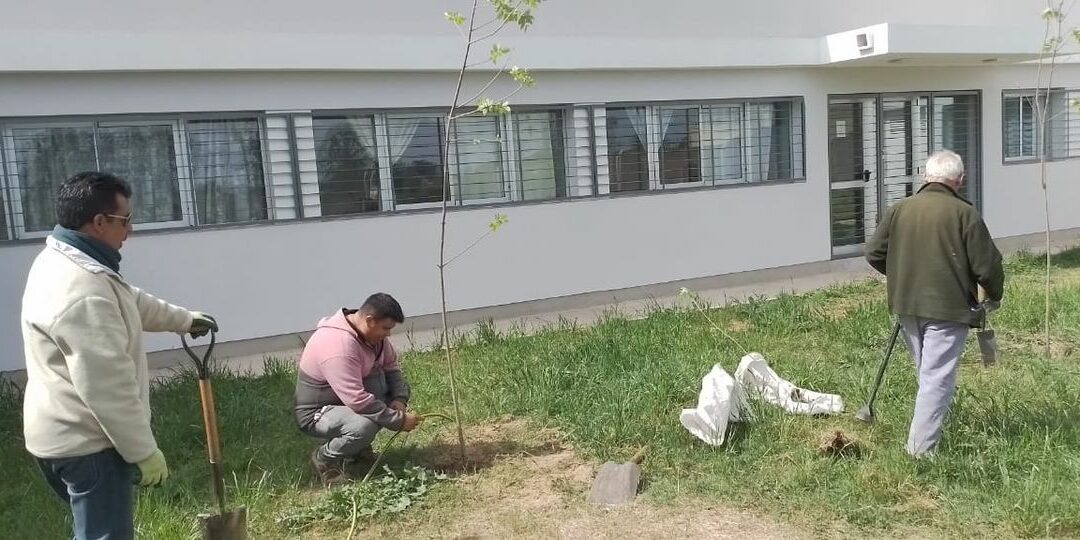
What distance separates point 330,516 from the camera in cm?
402

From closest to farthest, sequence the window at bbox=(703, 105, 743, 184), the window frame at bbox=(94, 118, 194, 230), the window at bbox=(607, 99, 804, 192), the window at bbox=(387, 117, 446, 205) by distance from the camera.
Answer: the window frame at bbox=(94, 118, 194, 230) → the window at bbox=(387, 117, 446, 205) → the window at bbox=(607, 99, 804, 192) → the window at bbox=(703, 105, 743, 184)

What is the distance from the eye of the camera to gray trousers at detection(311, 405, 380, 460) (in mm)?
4297

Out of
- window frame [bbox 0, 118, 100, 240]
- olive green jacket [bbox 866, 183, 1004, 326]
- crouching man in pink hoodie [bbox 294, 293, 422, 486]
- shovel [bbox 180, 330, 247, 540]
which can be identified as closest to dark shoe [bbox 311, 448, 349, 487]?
crouching man in pink hoodie [bbox 294, 293, 422, 486]

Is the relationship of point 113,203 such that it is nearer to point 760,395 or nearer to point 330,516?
point 330,516

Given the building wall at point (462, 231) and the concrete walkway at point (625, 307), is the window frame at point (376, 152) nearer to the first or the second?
the building wall at point (462, 231)

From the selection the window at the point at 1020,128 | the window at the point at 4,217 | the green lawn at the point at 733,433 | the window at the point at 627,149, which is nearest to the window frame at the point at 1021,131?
the window at the point at 1020,128

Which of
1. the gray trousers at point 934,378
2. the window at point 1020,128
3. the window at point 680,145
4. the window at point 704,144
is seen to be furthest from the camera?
the window at point 1020,128

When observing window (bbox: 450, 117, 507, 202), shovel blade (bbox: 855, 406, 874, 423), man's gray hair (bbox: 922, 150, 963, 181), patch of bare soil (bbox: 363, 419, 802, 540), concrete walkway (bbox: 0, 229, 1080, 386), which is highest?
window (bbox: 450, 117, 507, 202)

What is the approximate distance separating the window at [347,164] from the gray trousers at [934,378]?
5.54 meters

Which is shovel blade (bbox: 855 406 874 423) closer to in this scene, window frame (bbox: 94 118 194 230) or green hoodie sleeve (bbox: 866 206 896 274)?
green hoodie sleeve (bbox: 866 206 896 274)

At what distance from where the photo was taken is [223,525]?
133 inches

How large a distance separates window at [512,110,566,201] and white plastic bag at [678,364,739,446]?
4.77m

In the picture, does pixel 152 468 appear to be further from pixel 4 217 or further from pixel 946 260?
pixel 4 217

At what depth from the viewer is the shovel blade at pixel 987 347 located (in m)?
5.78
